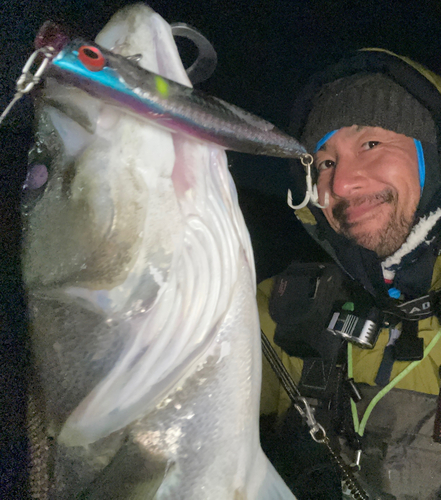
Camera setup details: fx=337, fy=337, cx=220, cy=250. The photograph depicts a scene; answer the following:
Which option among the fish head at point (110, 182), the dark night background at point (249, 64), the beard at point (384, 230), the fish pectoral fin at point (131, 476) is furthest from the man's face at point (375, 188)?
the fish pectoral fin at point (131, 476)

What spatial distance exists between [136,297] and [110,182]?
22cm

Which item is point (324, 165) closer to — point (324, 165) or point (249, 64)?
point (324, 165)

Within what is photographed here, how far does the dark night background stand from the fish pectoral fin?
72 centimetres

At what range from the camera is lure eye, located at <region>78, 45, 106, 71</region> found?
20.8 inches

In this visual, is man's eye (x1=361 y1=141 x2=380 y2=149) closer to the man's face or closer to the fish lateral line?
the man's face

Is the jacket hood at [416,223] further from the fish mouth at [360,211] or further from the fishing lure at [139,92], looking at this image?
the fishing lure at [139,92]

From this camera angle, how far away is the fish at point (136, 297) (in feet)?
2.05

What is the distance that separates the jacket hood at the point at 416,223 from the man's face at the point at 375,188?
46mm

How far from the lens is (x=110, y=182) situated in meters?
0.61

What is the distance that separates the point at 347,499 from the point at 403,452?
0.28 m

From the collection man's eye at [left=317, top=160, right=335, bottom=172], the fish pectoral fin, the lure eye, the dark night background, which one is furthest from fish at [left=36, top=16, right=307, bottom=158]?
man's eye at [left=317, top=160, right=335, bottom=172]

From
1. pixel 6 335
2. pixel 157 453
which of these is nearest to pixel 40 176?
pixel 157 453

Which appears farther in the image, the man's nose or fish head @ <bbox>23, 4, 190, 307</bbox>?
the man's nose

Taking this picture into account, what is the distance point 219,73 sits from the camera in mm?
2148
